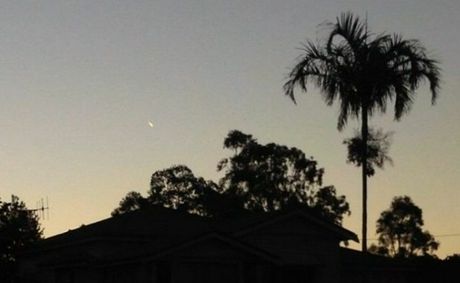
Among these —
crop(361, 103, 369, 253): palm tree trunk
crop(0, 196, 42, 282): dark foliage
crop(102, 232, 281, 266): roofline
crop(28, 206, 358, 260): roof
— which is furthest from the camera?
crop(0, 196, 42, 282): dark foliage

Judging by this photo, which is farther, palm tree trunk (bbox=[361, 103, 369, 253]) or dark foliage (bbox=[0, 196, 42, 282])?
dark foliage (bbox=[0, 196, 42, 282])

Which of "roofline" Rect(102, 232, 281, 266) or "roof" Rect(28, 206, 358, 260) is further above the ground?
"roof" Rect(28, 206, 358, 260)

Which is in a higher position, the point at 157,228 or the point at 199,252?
the point at 157,228

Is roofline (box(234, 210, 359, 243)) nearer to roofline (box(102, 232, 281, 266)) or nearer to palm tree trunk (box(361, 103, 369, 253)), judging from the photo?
roofline (box(102, 232, 281, 266))

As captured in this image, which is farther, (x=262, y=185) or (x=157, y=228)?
(x=262, y=185)

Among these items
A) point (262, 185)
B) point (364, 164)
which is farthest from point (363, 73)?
point (262, 185)

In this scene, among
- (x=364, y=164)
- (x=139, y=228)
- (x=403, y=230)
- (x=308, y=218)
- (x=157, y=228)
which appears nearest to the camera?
(x=308, y=218)

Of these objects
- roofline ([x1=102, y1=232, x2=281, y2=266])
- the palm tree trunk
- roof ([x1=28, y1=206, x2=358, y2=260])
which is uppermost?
the palm tree trunk

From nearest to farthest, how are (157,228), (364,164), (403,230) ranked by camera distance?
(157,228) < (364,164) < (403,230)

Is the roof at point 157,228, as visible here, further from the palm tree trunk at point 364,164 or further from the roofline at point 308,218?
the palm tree trunk at point 364,164

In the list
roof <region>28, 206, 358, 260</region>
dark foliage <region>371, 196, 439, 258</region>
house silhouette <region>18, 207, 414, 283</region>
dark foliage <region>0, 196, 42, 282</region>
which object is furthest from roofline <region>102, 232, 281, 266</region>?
dark foliage <region>371, 196, 439, 258</region>

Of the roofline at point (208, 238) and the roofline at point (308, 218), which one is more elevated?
the roofline at point (308, 218)

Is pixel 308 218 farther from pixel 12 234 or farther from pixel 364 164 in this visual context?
pixel 12 234

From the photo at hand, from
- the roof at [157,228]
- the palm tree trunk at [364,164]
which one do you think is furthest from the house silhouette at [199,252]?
the palm tree trunk at [364,164]
